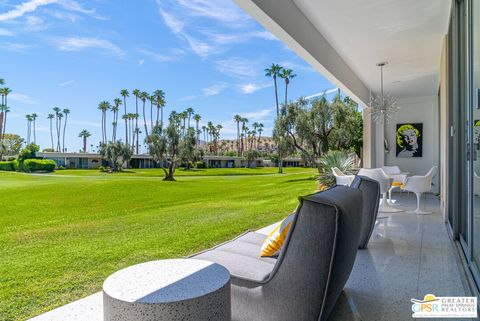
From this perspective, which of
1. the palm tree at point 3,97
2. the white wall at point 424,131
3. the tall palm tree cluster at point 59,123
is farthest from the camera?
the tall palm tree cluster at point 59,123

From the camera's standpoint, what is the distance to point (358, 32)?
487 centimetres

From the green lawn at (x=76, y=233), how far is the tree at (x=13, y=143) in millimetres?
578

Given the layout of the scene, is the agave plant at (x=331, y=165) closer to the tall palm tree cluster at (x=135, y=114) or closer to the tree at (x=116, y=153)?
the tree at (x=116, y=153)

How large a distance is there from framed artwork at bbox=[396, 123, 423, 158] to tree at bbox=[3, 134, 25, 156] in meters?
9.88

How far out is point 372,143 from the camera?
912 cm

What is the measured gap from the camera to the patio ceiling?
12.8 ft

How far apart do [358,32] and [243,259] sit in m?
4.12

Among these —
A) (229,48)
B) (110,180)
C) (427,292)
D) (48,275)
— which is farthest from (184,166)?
(427,292)

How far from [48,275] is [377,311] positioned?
3209 millimetres

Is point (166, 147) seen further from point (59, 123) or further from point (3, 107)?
point (3, 107)

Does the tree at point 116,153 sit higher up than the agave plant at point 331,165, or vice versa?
the tree at point 116,153

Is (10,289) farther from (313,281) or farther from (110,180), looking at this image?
(110,180)
